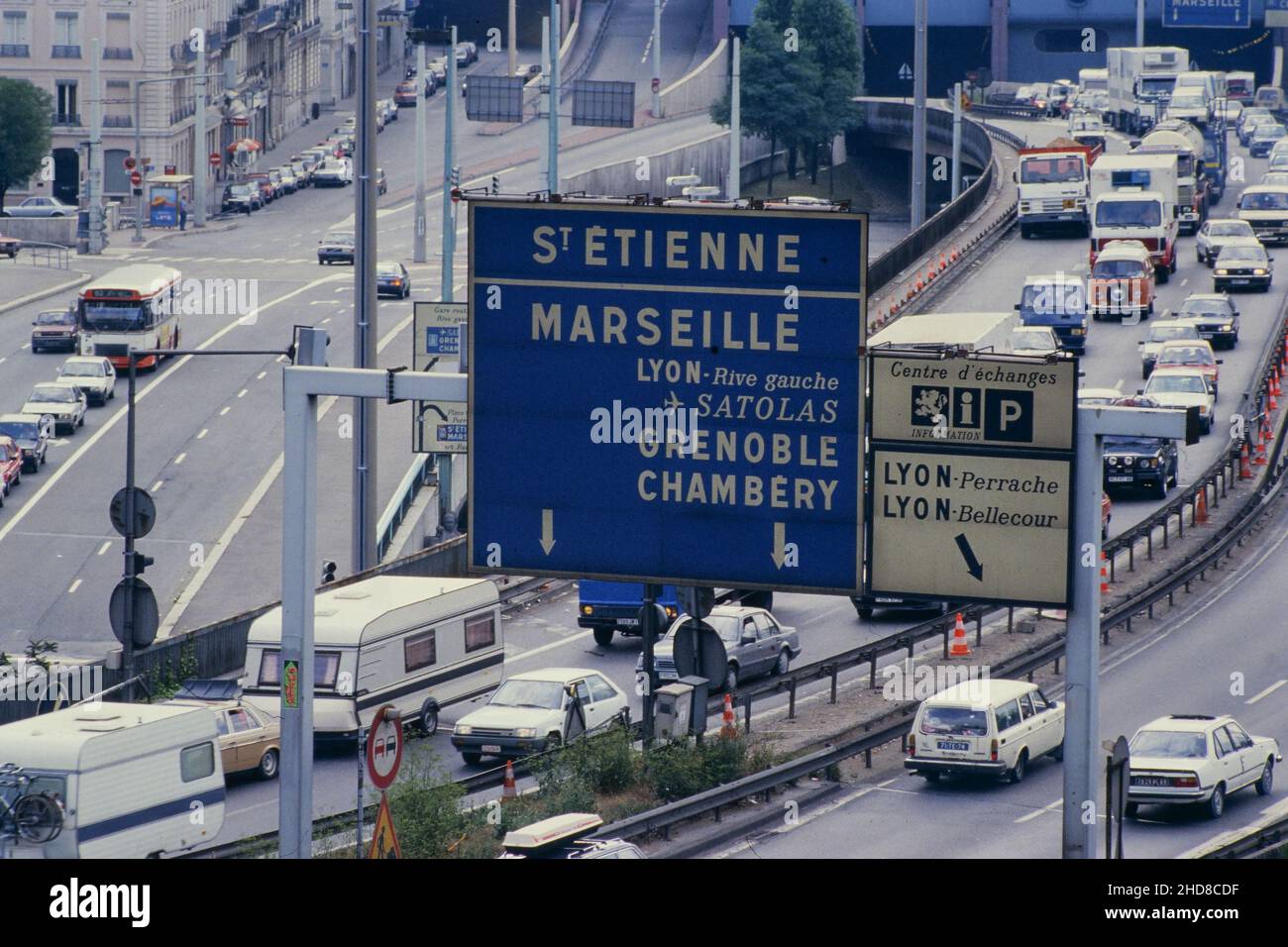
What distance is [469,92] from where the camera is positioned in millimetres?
78375

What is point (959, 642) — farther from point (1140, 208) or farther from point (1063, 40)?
point (1063, 40)

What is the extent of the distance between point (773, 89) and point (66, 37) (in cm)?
3730

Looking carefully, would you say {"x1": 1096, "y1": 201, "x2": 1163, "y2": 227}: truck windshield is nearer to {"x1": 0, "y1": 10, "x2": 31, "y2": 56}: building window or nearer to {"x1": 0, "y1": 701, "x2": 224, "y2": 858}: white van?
{"x1": 0, "y1": 701, "x2": 224, "y2": 858}: white van

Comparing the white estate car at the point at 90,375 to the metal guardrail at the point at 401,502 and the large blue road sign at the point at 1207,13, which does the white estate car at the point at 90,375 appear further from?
the large blue road sign at the point at 1207,13

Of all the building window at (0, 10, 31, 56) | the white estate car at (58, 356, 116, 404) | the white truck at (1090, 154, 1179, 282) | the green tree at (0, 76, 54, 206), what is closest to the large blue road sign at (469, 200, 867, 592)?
the white estate car at (58, 356, 116, 404)

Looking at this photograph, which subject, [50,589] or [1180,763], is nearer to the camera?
[1180,763]

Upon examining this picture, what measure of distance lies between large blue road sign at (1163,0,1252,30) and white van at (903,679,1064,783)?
11743 cm

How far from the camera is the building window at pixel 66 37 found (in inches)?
4476

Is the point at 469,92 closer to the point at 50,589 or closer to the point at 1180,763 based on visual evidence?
the point at 50,589

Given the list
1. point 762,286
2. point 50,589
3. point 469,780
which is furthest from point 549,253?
point 50,589

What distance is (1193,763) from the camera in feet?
94.3

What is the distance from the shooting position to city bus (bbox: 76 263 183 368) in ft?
225
